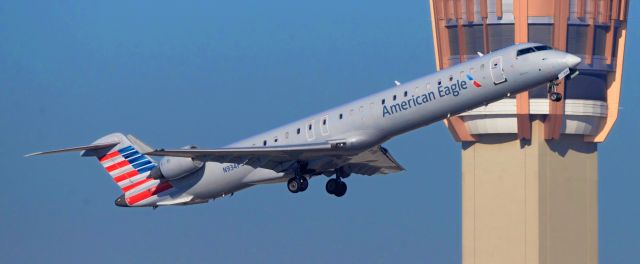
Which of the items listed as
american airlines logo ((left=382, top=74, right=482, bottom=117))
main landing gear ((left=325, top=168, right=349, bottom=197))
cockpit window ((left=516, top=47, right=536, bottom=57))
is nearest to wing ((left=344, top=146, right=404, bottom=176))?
main landing gear ((left=325, top=168, right=349, bottom=197))

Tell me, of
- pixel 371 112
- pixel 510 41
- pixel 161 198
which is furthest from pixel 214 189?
pixel 510 41

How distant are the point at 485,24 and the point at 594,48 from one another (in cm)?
713

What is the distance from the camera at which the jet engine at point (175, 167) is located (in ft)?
196

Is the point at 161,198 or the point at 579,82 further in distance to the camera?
the point at 579,82

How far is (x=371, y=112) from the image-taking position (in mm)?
54219

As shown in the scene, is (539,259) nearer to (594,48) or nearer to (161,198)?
(594,48)

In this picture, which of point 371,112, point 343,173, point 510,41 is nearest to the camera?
point 371,112

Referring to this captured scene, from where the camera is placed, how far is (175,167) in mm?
60000

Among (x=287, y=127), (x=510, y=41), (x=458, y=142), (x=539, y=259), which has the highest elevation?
(x=287, y=127)

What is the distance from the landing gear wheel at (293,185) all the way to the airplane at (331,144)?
0.04m

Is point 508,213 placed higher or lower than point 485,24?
lower

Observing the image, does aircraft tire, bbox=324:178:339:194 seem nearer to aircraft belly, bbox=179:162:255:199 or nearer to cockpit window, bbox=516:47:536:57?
aircraft belly, bbox=179:162:255:199

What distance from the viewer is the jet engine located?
196 ft

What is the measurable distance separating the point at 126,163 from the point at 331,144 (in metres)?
11.9
